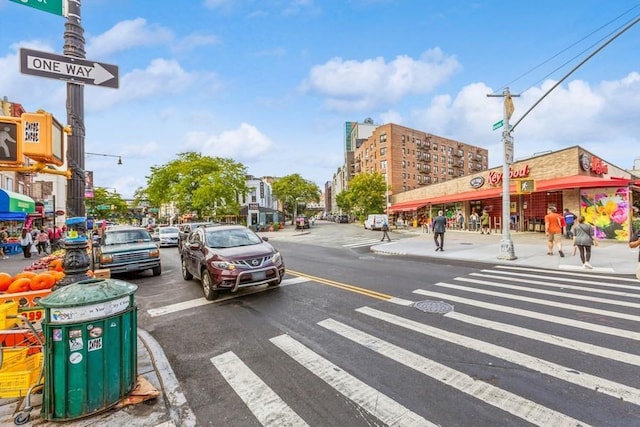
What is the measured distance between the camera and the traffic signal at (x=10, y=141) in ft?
10.5

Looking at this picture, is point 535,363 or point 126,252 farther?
point 126,252

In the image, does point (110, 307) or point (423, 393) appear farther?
point (423, 393)

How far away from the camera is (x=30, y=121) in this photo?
3.21 meters

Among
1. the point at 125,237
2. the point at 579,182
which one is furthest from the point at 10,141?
the point at 579,182

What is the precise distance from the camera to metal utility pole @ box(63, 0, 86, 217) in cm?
359

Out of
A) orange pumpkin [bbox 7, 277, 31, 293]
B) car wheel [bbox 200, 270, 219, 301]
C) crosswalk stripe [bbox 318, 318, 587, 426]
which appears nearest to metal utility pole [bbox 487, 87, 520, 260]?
crosswalk stripe [bbox 318, 318, 587, 426]

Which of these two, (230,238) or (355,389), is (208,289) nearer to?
(230,238)

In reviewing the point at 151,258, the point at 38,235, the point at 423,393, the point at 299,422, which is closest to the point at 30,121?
the point at 299,422

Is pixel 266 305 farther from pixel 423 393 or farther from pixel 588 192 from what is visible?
pixel 588 192

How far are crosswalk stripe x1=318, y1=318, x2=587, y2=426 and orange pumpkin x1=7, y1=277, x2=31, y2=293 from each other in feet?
16.2

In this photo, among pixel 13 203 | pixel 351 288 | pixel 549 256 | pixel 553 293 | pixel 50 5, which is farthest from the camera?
pixel 549 256

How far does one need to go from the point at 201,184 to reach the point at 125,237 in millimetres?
31650

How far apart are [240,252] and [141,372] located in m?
3.65

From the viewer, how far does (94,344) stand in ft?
10.2
